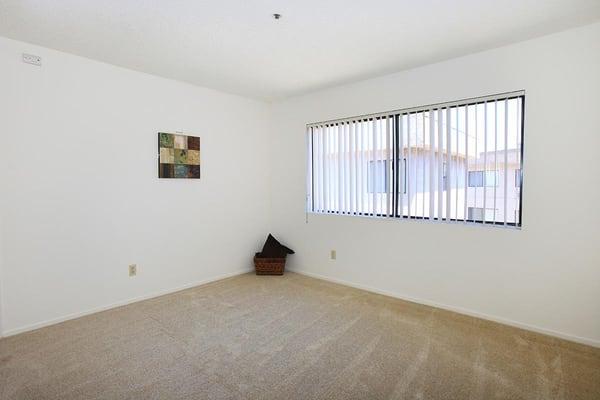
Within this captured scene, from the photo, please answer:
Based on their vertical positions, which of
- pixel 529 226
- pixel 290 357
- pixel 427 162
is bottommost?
pixel 290 357

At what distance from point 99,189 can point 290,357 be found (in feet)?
7.85

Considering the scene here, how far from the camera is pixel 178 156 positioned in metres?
3.67

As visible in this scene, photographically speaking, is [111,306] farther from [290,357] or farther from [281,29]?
[281,29]

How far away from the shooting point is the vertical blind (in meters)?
2.78

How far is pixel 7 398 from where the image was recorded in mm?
1867

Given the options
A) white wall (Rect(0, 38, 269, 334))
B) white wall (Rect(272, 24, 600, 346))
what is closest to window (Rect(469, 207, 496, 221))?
white wall (Rect(272, 24, 600, 346))

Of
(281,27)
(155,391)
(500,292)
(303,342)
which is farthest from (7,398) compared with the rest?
(500,292)

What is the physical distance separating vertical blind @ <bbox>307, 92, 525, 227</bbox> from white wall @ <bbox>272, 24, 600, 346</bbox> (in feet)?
0.34

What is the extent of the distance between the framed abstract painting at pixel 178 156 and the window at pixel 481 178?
299 centimetres

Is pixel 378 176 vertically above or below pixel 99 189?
above

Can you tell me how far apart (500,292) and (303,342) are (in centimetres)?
182

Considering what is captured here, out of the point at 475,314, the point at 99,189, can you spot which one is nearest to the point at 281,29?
the point at 99,189

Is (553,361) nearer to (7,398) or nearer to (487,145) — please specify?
(487,145)

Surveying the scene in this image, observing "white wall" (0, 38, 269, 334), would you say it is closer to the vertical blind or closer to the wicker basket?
the wicker basket
